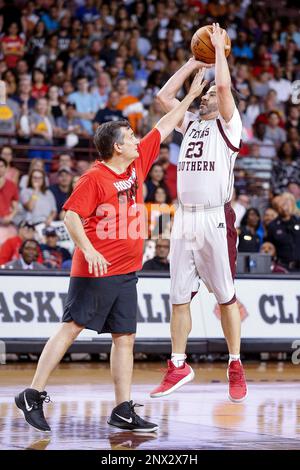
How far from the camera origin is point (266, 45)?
2375 cm

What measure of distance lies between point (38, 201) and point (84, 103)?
130 inches

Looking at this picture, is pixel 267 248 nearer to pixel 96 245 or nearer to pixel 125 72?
pixel 125 72

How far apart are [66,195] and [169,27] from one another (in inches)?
273

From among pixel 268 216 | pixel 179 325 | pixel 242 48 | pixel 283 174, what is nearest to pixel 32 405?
pixel 179 325

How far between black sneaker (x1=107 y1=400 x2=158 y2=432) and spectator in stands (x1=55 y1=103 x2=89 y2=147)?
11138 mm

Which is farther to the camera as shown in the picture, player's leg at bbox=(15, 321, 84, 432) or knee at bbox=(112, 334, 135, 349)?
knee at bbox=(112, 334, 135, 349)

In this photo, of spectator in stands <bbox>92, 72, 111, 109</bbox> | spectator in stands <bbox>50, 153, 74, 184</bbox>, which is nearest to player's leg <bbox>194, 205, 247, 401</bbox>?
spectator in stands <bbox>50, 153, 74, 184</bbox>

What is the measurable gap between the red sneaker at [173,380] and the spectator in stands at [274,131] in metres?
12.4

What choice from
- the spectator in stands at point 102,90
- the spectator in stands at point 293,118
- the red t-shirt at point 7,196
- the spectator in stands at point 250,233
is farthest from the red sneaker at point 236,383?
the spectator in stands at point 293,118

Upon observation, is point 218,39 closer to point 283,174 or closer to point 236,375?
point 236,375

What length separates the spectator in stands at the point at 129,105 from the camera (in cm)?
1931

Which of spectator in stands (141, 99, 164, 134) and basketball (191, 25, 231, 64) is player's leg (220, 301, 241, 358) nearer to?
basketball (191, 25, 231, 64)

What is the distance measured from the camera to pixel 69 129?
18719mm

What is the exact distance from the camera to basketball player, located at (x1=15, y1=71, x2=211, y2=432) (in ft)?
25.3
